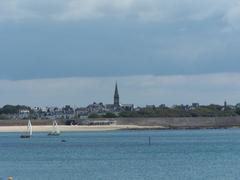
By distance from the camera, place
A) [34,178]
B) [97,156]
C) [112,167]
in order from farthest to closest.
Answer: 1. [97,156]
2. [112,167]
3. [34,178]

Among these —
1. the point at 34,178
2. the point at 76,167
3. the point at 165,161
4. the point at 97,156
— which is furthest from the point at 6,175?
the point at 97,156

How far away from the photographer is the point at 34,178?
7481 centimetres

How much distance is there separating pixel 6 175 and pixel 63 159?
84.5 feet

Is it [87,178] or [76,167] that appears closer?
[87,178]

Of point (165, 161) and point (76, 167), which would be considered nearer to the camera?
point (76, 167)

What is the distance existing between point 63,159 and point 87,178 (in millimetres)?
27915

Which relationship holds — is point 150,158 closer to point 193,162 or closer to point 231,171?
point 193,162

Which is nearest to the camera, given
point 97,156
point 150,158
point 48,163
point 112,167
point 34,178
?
point 34,178

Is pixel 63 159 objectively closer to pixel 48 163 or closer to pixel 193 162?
pixel 48 163

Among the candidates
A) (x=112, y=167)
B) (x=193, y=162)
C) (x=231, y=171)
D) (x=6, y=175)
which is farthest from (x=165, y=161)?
(x=6, y=175)

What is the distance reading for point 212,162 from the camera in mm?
92375

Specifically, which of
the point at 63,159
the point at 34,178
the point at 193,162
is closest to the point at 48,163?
the point at 63,159

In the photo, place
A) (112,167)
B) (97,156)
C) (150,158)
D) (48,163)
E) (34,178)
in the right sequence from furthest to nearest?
(97,156) < (150,158) < (48,163) < (112,167) < (34,178)

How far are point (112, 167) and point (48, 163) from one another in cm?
1011
